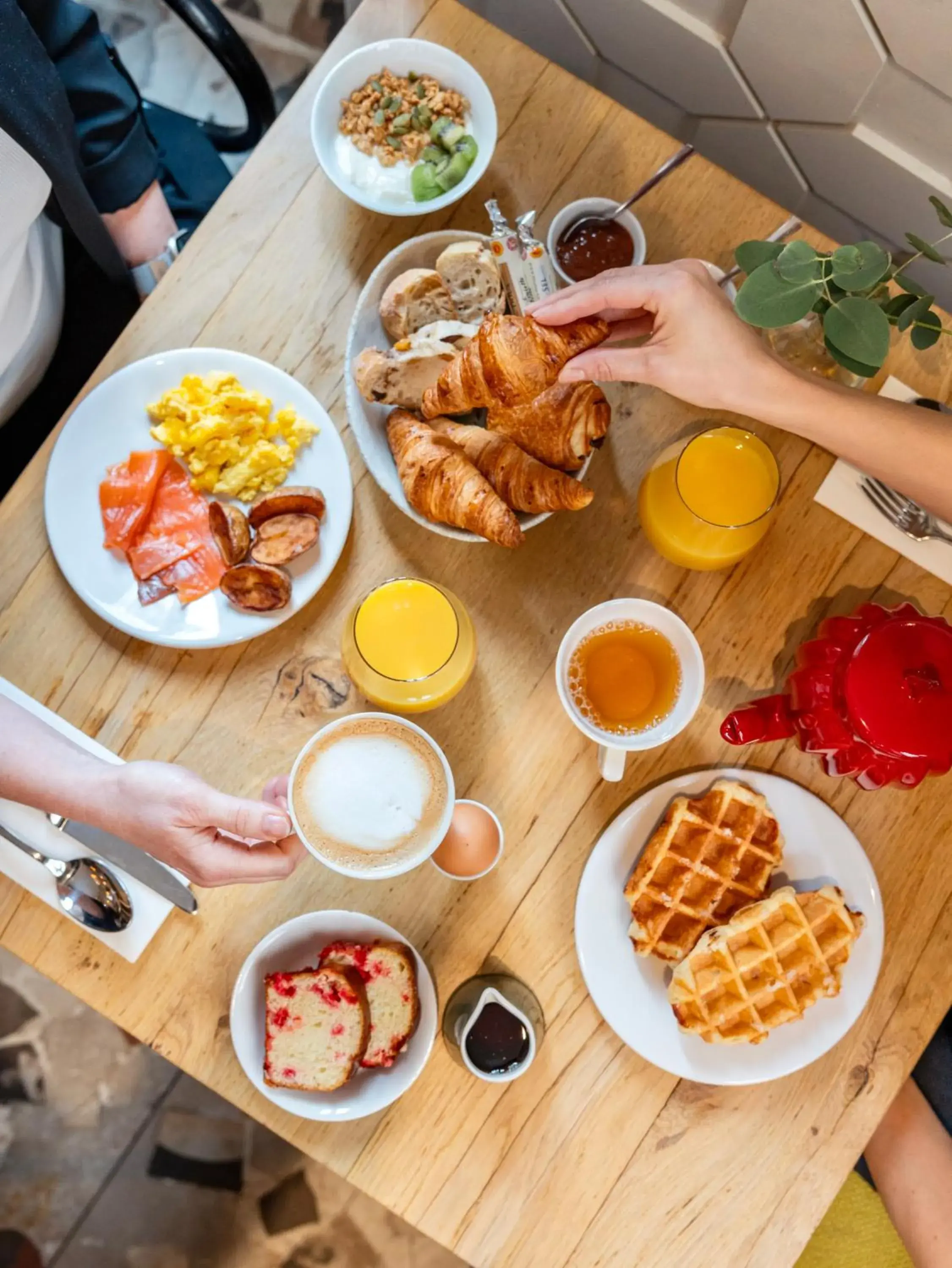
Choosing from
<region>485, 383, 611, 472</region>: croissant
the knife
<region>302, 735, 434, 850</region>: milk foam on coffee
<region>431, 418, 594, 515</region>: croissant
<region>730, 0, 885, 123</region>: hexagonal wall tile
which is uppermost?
<region>730, 0, 885, 123</region>: hexagonal wall tile

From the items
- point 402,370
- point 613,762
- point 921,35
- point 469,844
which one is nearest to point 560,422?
point 402,370

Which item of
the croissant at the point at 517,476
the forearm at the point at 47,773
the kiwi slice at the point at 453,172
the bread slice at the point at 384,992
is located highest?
the kiwi slice at the point at 453,172

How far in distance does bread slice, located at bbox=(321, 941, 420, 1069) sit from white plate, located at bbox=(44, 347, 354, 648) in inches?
16.2

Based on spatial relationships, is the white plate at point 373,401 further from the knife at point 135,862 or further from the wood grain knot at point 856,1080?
the wood grain knot at point 856,1080

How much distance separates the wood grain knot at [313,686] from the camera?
124 cm

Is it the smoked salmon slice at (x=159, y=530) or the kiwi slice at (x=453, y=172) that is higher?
the kiwi slice at (x=453, y=172)

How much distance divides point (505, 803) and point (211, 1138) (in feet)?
4.36

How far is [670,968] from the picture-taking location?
1.22 m

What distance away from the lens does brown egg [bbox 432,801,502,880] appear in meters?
1.18

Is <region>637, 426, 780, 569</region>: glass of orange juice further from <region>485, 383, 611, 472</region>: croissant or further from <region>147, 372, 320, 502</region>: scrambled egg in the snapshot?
<region>147, 372, 320, 502</region>: scrambled egg

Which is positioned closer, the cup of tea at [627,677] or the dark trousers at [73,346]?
the cup of tea at [627,677]

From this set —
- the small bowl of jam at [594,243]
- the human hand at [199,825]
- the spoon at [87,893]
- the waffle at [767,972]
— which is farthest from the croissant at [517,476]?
the spoon at [87,893]

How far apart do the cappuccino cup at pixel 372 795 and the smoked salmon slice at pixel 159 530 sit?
0.27 meters

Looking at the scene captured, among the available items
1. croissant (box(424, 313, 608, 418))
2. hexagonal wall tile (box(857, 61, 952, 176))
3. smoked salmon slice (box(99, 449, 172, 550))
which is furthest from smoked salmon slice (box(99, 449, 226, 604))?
hexagonal wall tile (box(857, 61, 952, 176))
